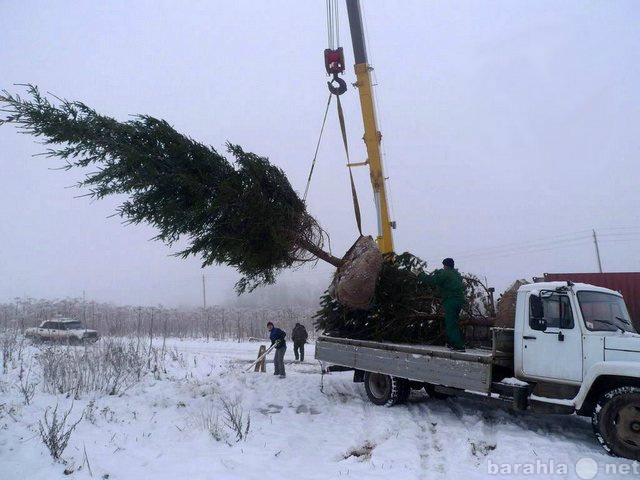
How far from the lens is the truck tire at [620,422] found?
606 centimetres

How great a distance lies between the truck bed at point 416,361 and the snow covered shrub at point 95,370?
451cm

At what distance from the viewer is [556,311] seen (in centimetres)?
728

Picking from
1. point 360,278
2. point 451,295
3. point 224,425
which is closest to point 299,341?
point 360,278

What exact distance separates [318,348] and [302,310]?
3242cm

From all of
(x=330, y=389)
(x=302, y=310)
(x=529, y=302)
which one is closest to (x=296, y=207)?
(x=330, y=389)

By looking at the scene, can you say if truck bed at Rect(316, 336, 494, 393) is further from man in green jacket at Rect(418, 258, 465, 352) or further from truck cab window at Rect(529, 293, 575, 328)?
truck cab window at Rect(529, 293, 575, 328)

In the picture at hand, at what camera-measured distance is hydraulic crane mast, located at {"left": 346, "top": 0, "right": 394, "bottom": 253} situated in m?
12.8

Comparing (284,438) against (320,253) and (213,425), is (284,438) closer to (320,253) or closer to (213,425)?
(213,425)

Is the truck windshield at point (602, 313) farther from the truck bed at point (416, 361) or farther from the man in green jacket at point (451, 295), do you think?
the man in green jacket at point (451, 295)

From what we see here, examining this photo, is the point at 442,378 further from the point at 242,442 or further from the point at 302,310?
the point at 302,310

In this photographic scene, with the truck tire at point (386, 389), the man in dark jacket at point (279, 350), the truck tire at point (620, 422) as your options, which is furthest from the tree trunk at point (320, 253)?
the truck tire at point (620, 422)

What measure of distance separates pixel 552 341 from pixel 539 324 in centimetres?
29

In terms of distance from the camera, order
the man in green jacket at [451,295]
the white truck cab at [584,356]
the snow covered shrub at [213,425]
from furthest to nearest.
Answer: the man in green jacket at [451,295]
the snow covered shrub at [213,425]
the white truck cab at [584,356]

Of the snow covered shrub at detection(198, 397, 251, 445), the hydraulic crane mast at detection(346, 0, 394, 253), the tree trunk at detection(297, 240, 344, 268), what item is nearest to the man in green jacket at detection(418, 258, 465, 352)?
the tree trunk at detection(297, 240, 344, 268)
